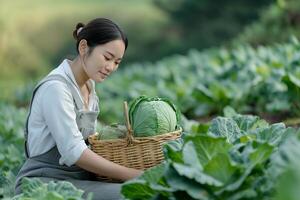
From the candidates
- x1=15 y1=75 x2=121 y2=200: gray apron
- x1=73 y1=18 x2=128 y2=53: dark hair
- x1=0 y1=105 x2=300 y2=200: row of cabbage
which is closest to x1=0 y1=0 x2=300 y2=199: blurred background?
x1=15 y1=75 x2=121 y2=200: gray apron

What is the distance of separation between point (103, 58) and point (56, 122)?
1.67 ft

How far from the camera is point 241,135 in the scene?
425cm

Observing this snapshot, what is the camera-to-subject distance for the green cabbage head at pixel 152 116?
15.3 feet

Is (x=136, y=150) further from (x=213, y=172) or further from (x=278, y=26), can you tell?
(x=278, y=26)

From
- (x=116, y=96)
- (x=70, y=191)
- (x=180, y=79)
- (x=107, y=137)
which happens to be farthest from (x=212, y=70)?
(x=70, y=191)

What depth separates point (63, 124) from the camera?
4562 millimetres

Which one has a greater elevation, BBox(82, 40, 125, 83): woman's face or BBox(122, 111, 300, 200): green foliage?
BBox(82, 40, 125, 83): woman's face

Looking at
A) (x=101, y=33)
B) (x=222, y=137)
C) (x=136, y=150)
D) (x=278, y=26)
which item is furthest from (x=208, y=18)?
(x=222, y=137)

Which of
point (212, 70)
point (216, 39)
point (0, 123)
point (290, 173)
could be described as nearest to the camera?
point (290, 173)

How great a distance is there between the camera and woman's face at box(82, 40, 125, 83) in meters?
4.72

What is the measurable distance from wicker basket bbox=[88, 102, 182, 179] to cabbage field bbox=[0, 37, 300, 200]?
184 millimetres

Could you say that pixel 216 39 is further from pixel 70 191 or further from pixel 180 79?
pixel 70 191

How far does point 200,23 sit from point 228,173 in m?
23.8

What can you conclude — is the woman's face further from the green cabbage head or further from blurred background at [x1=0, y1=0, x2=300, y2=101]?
blurred background at [x1=0, y1=0, x2=300, y2=101]
